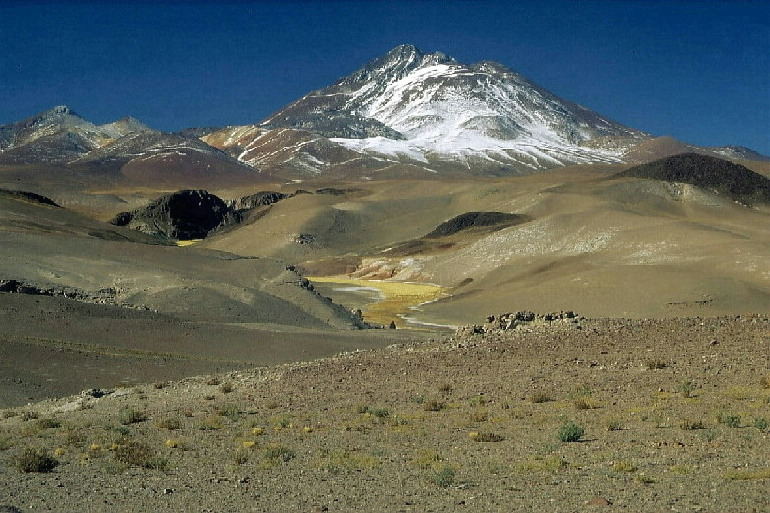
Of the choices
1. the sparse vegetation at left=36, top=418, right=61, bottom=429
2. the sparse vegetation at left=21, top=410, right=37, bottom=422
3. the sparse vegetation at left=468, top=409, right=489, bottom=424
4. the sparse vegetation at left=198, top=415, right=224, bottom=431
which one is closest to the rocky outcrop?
the sparse vegetation at left=468, top=409, right=489, bottom=424

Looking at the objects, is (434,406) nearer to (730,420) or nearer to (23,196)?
(730,420)

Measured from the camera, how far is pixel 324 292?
271ft

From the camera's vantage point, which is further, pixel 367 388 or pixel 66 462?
pixel 367 388

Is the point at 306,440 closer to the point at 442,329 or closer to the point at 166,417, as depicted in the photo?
the point at 166,417

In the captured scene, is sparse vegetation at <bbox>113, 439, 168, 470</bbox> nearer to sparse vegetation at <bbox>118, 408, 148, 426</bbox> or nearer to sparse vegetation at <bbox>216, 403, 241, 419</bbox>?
sparse vegetation at <bbox>118, 408, 148, 426</bbox>

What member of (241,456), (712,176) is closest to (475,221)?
(712,176)

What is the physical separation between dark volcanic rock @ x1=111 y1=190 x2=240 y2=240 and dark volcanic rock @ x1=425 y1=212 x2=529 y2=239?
43068 mm

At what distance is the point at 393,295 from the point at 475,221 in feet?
135

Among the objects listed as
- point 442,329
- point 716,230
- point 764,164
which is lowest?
point 442,329

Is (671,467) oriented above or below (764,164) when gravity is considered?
below

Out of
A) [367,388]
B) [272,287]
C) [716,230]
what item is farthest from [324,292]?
[367,388]

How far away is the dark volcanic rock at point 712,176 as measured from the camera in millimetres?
132125

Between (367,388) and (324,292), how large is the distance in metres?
62.4

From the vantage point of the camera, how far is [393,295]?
84.0 metres
